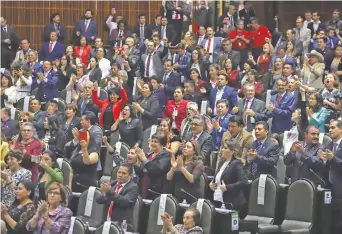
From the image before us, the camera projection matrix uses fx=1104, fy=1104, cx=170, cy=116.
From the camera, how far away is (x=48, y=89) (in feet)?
60.5

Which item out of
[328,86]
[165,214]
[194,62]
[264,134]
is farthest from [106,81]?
[165,214]

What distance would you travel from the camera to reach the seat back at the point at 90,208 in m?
12.0

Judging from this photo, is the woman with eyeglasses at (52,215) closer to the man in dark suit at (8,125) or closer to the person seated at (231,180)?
the person seated at (231,180)

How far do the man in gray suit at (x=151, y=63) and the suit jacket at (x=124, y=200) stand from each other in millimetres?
7530

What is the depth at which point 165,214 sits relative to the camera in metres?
10.5

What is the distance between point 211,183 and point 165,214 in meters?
1.52

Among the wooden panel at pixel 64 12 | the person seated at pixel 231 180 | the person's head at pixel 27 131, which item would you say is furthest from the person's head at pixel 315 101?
the wooden panel at pixel 64 12

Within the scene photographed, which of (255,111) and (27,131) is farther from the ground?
(255,111)

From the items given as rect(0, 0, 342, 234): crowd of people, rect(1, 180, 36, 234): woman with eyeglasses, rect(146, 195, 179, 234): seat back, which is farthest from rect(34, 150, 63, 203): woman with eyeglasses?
rect(146, 195, 179, 234): seat back

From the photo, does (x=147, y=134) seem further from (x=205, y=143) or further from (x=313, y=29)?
(x=313, y=29)

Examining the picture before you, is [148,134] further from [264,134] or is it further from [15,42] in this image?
[15,42]

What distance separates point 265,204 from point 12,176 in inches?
111

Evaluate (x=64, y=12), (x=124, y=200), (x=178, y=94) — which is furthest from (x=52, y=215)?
(x=64, y=12)

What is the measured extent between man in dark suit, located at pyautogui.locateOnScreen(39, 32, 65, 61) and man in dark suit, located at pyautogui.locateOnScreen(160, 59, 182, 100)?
313 centimetres
